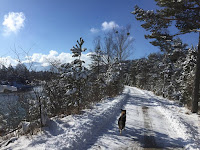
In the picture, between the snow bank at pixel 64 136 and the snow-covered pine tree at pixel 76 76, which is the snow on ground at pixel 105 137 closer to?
the snow bank at pixel 64 136

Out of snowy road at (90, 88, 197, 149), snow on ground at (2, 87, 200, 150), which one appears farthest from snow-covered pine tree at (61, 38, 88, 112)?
snowy road at (90, 88, 197, 149)

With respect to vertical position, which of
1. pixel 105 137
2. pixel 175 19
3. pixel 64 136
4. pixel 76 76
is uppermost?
pixel 175 19

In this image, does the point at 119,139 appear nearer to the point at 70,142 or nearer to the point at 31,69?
the point at 70,142

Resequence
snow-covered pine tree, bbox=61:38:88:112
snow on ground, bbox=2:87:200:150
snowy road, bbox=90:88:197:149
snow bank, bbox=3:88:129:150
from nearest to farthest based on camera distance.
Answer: snow bank, bbox=3:88:129:150 < snow on ground, bbox=2:87:200:150 < snowy road, bbox=90:88:197:149 < snow-covered pine tree, bbox=61:38:88:112

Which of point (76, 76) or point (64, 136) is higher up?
point (76, 76)

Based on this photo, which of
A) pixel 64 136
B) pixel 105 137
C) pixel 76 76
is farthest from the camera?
pixel 76 76

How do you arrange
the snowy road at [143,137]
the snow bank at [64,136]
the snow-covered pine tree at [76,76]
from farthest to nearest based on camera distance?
the snow-covered pine tree at [76,76], the snowy road at [143,137], the snow bank at [64,136]

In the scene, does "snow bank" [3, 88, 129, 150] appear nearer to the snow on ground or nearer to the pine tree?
the snow on ground

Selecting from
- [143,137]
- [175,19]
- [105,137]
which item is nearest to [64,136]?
[105,137]

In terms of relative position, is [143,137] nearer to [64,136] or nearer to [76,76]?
[64,136]

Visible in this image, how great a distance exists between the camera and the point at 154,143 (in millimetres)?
4812

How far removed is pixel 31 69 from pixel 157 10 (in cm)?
880

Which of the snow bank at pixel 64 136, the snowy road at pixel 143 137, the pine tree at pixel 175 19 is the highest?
the pine tree at pixel 175 19

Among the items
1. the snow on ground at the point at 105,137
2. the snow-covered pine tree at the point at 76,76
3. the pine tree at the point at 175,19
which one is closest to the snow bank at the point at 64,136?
the snow on ground at the point at 105,137
